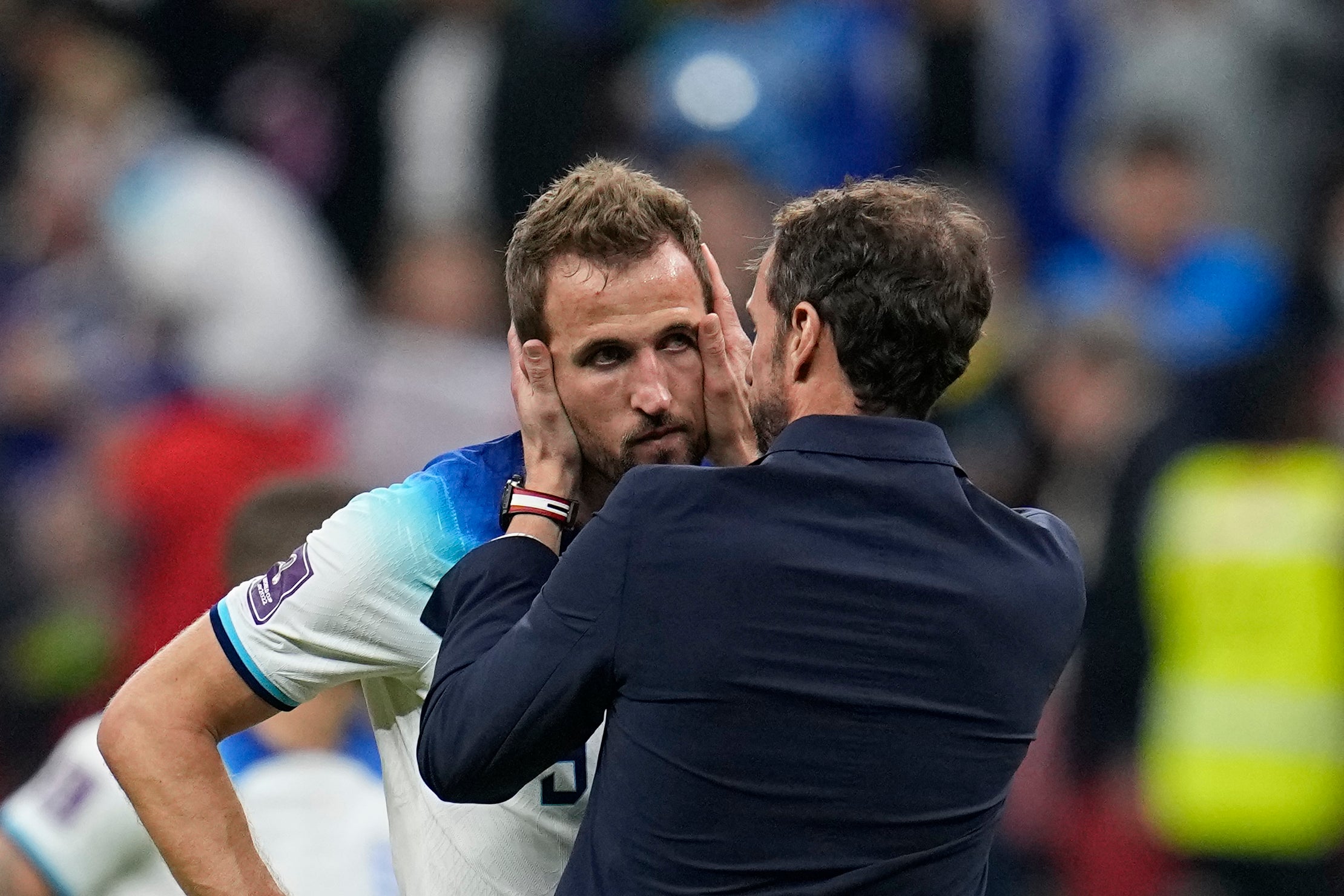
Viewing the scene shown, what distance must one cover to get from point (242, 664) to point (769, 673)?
0.89 meters

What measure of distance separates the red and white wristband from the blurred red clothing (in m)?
4.15

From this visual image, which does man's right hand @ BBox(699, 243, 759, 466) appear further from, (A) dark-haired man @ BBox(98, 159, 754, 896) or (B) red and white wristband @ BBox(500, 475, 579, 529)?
(B) red and white wristband @ BBox(500, 475, 579, 529)

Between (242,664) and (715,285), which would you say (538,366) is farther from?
(242,664)

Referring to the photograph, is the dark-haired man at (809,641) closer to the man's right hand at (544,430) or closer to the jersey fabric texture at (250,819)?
the man's right hand at (544,430)

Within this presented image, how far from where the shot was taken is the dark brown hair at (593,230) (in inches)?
128

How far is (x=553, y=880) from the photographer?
3260mm

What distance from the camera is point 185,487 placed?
24.0ft

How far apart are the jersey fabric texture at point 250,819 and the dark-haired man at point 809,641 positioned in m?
1.32

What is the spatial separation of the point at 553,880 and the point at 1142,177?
5.58 metres

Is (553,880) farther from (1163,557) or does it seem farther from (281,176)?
(281,176)

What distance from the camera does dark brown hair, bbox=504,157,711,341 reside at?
10.6 feet

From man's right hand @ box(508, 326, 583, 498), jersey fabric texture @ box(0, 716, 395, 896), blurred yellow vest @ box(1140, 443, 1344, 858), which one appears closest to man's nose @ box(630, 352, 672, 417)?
man's right hand @ box(508, 326, 583, 498)

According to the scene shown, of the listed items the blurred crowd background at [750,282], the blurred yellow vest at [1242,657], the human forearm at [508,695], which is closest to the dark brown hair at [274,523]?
the human forearm at [508,695]

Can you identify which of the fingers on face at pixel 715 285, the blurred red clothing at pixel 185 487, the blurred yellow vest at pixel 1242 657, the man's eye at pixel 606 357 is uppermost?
the fingers on face at pixel 715 285
